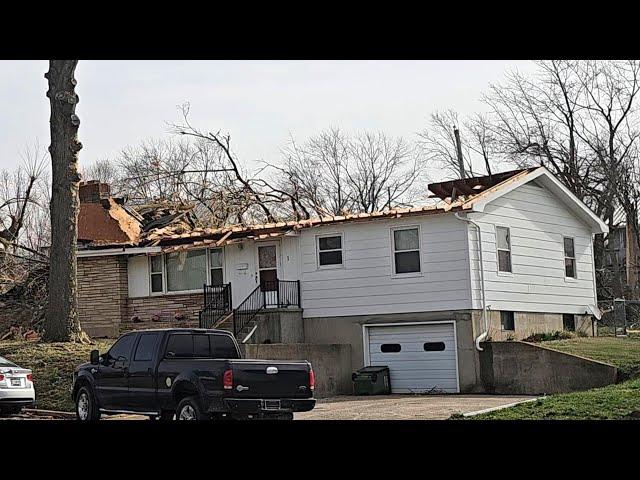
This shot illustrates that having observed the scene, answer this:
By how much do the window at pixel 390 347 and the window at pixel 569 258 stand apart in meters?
6.46

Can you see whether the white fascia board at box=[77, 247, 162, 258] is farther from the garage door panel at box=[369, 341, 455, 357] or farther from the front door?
the garage door panel at box=[369, 341, 455, 357]

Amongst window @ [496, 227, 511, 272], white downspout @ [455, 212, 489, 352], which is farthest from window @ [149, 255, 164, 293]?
window @ [496, 227, 511, 272]

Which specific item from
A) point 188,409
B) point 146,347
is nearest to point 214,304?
point 146,347

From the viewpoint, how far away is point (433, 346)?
2555 cm

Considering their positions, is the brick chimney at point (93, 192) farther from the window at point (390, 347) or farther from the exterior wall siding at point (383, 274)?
the window at point (390, 347)

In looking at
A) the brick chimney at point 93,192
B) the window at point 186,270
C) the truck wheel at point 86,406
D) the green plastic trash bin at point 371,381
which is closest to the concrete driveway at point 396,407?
the green plastic trash bin at point 371,381

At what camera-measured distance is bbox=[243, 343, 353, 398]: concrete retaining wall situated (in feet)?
78.7

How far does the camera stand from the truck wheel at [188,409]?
1537cm

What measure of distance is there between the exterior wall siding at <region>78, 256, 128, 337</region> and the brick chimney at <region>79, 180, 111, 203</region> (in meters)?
4.65

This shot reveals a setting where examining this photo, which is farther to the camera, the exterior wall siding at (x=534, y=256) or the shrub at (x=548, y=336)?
the shrub at (x=548, y=336)
